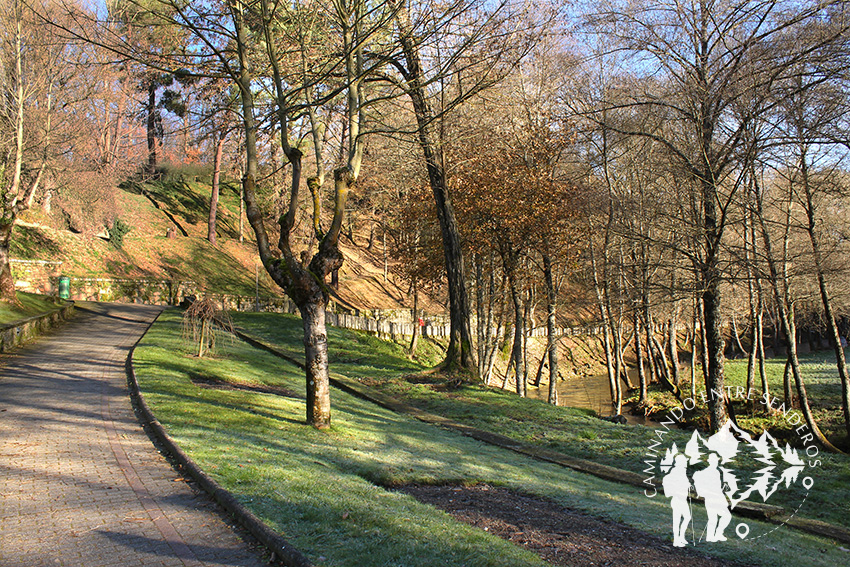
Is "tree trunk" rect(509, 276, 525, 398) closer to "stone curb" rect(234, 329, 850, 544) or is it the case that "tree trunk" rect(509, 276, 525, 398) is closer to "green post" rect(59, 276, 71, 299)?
"stone curb" rect(234, 329, 850, 544)

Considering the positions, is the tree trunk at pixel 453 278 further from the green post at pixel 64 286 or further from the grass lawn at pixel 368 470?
the green post at pixel 64 286

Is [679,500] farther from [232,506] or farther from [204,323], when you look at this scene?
[204,323]

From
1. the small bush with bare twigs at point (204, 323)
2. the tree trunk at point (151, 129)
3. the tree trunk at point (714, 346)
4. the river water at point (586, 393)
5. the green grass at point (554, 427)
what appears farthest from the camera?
the tree trunk at point (151, 129)

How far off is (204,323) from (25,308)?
991cm

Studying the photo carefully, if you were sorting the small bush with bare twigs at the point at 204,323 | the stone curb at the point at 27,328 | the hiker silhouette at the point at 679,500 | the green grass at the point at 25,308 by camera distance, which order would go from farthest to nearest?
1. the green grass at the point at 25,308
2. the stone curb at the point at 27,328
3. the small bush with bare twigs at the point at 204,323
4. the hiker silhouette at the point at 679,500

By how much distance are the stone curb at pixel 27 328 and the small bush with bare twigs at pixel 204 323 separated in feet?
15.2

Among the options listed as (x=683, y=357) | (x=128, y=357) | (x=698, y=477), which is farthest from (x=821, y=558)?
(x=683, y=357)

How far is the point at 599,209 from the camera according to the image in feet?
79.2

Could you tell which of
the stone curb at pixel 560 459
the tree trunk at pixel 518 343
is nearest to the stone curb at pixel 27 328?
the stone curb at pixel 560 459

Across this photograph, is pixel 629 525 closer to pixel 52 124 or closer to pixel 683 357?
pixel 52 124

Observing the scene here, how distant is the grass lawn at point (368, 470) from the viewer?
A: 4.78 metres

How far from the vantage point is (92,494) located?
19.5 feet

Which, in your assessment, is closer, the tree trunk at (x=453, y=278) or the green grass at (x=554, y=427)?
the green grass at (x=554, y=427)

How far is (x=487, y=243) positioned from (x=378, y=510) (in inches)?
626
